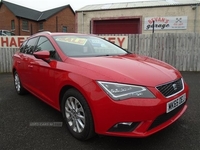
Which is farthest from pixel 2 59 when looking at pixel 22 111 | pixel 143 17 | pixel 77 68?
pixel 143 17

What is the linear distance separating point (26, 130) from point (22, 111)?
0.88 meters

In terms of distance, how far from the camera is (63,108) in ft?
9.08

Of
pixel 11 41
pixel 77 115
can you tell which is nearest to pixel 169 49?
pixel 77 115

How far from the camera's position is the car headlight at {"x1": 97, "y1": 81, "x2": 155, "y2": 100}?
6.74 feet

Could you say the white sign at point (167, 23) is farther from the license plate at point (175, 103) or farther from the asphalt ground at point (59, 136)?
the license plate at point (175, 103)

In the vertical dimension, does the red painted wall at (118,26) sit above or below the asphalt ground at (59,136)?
above

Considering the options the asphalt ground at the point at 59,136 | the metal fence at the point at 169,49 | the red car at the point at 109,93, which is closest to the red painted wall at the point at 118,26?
the metal fence at the point at 169,49

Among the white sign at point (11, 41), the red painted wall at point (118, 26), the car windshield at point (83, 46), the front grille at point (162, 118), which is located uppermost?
the red painted wall at point (118, 26)

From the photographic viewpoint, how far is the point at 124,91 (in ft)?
6.81

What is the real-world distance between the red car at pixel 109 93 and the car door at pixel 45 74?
0.02 meters

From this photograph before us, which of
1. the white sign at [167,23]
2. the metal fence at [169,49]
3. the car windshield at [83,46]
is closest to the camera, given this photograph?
the car windshield at [83,46]

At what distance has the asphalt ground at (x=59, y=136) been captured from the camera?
2406 millimetres

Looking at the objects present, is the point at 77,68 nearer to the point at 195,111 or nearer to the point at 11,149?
the point at 11,149

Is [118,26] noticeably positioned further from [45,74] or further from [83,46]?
[45,74]
